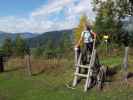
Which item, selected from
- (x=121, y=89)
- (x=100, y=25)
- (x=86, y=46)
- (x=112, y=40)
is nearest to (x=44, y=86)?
(x=86, y=46)

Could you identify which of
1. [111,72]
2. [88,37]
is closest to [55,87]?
[88,37]

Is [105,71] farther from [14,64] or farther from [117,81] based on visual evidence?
[14,64]

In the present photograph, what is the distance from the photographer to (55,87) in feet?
61.0

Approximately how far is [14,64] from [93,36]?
15.5 metres

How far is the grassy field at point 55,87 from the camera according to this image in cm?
1579

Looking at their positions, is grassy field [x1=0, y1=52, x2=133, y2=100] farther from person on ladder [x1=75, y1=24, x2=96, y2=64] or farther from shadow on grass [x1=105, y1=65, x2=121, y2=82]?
person on ladder [x1=75, y1=24, x2=96, y2=64]

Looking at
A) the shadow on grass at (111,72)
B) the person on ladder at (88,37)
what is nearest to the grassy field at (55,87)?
the shadow on grass at (111,72)

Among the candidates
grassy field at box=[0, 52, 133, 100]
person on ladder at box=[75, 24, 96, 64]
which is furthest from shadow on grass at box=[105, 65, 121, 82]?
person on ladder at box=[75, 24, 96, 64]

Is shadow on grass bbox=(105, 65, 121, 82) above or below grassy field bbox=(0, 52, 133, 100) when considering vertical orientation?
above

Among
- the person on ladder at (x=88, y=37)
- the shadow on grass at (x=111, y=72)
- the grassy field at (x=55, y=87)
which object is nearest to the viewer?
the grassy field at (x=55, y=87)

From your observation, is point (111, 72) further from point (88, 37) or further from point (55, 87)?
point (55, 87)

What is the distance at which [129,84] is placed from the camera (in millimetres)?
16812

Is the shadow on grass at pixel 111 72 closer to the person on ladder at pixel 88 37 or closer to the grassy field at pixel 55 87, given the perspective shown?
the grassy field at pixel 55 87

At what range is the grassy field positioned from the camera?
1579cm
